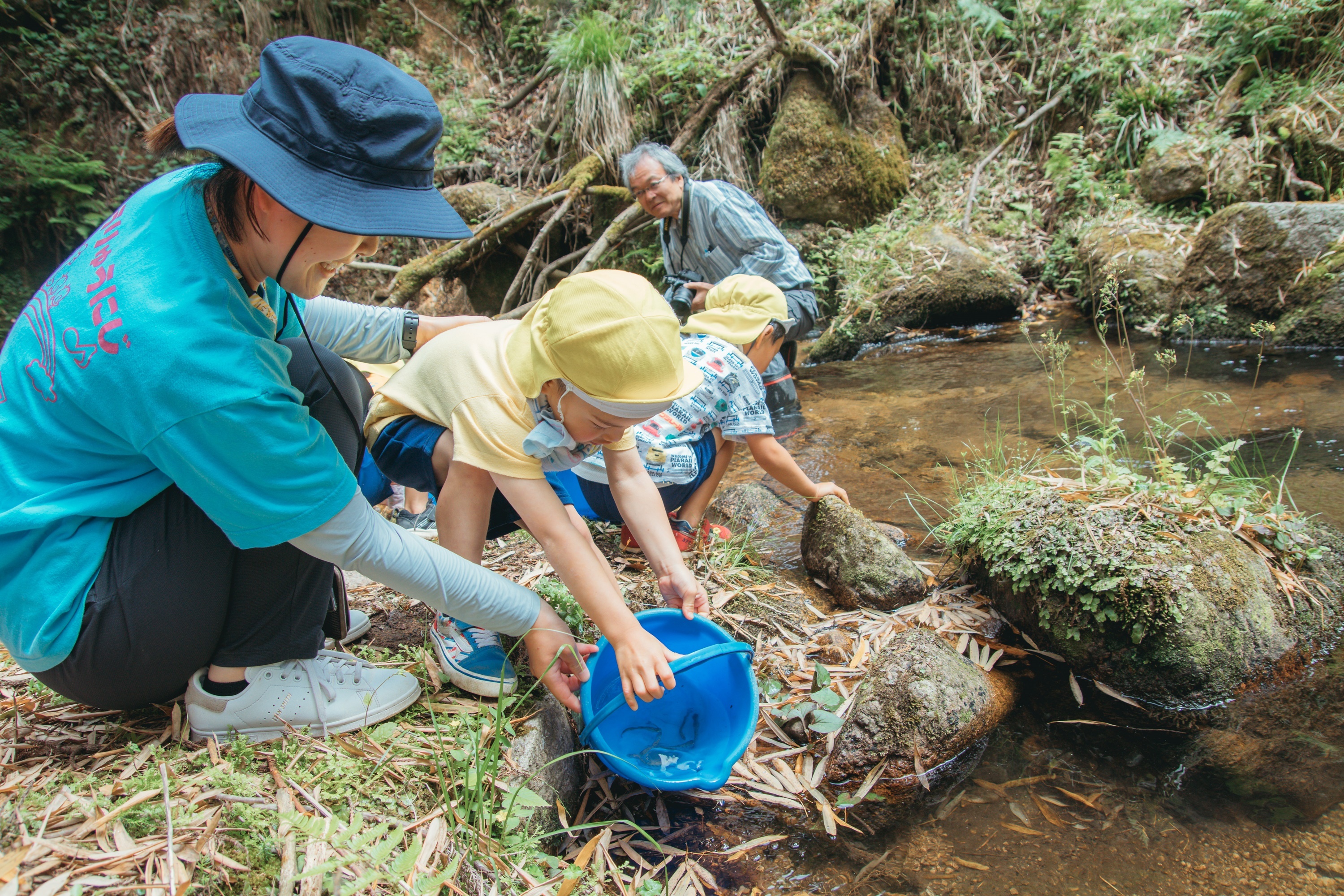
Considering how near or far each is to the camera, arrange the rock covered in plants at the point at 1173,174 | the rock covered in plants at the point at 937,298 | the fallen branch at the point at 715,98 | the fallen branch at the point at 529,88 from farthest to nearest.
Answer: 1. the fallen branch at the point at 529,88
2. the fallen branch at the point at 715,98
3. the rock covered in plants at the point at 937,298
4. the rock covered in plants at the point at 1173,174

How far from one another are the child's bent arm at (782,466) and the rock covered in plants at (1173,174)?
5.02 meters

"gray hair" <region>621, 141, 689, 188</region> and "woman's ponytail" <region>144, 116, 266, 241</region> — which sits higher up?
"woman's ponytail" <region>144, 116, 266, 241</region>

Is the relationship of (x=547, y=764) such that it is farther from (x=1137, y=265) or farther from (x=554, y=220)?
(x=554, y=220)

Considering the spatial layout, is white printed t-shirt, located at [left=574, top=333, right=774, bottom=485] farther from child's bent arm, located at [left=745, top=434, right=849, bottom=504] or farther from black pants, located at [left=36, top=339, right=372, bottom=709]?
black pants, located at [left=36, top=339, right=372, bottom=709]

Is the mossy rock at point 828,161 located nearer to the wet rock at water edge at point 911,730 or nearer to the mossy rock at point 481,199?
the mossy rock at point 481,199

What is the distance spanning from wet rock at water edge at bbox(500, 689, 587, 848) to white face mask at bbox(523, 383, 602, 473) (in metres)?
0.61

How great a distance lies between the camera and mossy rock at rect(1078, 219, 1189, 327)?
5285 millimetres

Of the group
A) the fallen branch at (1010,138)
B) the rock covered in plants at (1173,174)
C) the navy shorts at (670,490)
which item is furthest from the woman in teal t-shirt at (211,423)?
the fallen branch at (1010,138)

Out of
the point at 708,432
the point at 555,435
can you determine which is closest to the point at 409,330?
the point at 555,435

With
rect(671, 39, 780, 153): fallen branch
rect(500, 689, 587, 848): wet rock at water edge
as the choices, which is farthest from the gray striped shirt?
rect(671, 39, 780, 153): fallen branch

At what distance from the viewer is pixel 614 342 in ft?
5.15

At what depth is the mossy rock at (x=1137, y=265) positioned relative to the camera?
529 cm

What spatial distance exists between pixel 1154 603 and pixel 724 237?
2.89m

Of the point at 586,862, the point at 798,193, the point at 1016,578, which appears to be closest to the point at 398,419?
the point at 586,862
